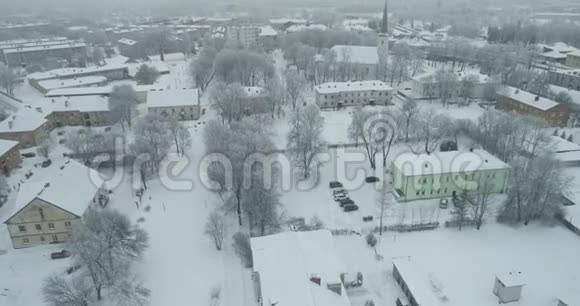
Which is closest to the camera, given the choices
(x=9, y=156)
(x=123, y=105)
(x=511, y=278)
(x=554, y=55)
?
(x=511, y=278)

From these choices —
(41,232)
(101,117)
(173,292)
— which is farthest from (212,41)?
(173,292)

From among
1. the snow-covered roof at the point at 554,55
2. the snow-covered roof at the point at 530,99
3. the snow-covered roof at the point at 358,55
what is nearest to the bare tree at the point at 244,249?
the snow-covered roof at the point at 530,99

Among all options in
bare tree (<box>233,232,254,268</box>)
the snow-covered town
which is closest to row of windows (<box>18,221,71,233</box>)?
the snow-covered town

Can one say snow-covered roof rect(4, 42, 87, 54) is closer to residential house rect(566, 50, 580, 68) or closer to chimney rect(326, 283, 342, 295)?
chimney rect(326, 283, 342, 295)

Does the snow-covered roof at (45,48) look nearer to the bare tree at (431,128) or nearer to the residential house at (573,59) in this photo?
the bare tree at (431,128)

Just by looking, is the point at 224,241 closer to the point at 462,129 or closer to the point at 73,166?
the point at 73,166

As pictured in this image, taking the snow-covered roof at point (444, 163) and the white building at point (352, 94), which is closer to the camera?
the snow-covered roof at point (444, 163)

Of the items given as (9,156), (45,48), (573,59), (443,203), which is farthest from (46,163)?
(573,59)

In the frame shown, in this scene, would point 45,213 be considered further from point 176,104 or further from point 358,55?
point 358,55
